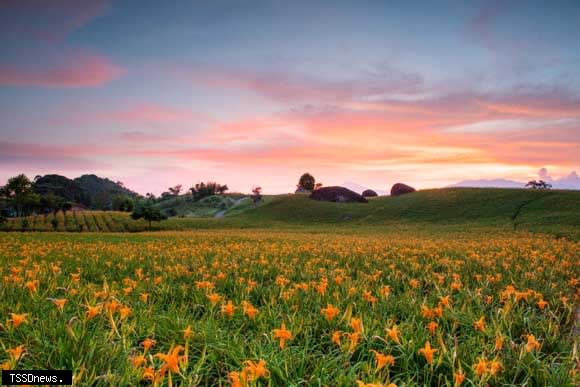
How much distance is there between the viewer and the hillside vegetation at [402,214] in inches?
2064

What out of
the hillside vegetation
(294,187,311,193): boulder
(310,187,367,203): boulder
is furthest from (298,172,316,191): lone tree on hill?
the hillside vegetation

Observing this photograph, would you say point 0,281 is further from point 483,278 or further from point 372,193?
point 372,193

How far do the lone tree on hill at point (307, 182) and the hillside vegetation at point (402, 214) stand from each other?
4424 centimetres

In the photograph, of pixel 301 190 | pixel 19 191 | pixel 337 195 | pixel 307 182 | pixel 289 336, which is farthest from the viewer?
pixel 301 190

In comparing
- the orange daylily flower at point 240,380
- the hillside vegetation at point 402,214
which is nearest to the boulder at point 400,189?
the hillside vegetation at point 402,214

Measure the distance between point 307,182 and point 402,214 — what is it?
68787mm

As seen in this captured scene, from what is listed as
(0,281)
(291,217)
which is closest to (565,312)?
(0,281)

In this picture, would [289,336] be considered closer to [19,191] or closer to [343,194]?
[343,194]

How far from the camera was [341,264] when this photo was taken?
9250 millimetres

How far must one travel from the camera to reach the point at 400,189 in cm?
9794

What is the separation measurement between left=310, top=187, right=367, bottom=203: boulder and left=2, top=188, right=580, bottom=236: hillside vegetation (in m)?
6.08

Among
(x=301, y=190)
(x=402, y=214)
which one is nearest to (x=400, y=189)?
(x=402, y=214)

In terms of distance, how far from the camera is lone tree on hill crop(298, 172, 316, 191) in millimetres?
131750

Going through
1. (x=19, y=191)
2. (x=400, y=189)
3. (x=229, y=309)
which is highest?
(x=19, y=191)
